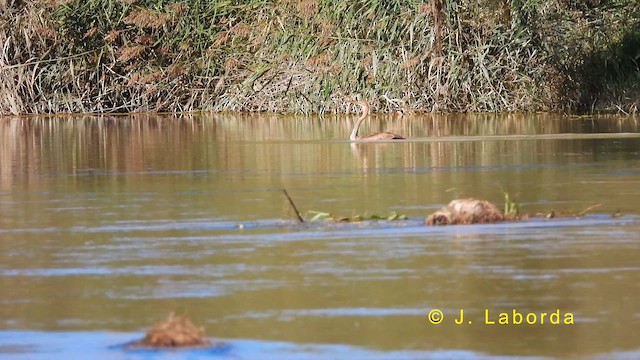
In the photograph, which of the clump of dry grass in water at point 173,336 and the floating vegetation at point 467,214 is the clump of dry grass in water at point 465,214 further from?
the clump of dry grass in water at point 173,336

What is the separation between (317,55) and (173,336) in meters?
23.8

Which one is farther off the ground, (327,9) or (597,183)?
(327,9)

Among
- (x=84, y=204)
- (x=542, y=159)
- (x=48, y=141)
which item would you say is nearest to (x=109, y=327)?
(x=84, y=204)

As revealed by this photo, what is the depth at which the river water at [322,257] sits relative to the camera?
21.7 ft

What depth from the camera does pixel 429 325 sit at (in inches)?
267

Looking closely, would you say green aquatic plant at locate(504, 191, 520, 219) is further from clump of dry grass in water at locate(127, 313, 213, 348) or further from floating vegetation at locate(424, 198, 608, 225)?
clump of dry grass in water at locate(127, 313, 213, 348)

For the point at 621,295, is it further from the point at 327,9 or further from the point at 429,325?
the point at 327,9

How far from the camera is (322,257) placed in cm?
873

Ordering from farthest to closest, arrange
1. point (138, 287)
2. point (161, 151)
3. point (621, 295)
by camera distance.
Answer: point (161, 151)
point (138, 287)
point (621, 295)

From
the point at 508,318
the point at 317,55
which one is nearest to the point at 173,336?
the point at 508,318

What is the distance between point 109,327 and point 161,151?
11.9m

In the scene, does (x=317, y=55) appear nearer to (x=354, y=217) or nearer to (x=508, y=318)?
(x=354, y=217)

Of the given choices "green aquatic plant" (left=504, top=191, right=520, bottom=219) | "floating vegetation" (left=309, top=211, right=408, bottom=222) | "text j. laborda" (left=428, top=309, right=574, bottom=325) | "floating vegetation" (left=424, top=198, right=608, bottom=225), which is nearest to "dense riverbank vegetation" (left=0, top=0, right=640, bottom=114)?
"green aquatic plant" (left=504, top=191, right=520, bottom=219)

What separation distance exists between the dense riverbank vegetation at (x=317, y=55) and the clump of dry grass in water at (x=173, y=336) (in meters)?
21.6
